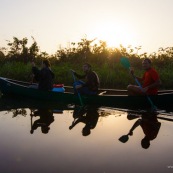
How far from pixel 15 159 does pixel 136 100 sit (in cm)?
404

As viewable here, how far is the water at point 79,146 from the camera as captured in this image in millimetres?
3439

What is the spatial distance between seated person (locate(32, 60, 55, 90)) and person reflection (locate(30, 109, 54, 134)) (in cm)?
136

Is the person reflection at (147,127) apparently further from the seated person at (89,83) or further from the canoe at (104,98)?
the seated person at (89,83)

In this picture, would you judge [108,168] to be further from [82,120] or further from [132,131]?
[82,120]

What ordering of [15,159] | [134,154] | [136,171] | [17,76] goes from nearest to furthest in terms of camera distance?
1. [136,171]
2. [15,159]
3. [134,154]
4. [17,76]

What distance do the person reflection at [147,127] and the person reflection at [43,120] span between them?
4.44ft

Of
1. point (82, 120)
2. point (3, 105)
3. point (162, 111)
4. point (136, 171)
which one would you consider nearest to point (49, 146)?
point (136, 171)

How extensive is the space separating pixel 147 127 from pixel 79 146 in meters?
1.59

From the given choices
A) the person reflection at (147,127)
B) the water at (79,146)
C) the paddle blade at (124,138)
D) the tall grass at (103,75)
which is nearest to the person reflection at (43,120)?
the water at (79,146)

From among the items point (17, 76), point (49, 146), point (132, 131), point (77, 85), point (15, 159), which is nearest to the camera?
point (15, 159)

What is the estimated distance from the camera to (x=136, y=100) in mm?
7141

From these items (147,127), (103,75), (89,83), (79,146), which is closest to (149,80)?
(89,83)

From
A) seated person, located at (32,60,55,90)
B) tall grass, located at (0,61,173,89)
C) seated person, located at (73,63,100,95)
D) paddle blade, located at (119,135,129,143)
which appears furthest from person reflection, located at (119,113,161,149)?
tall grass, located at (0,61,173,89)

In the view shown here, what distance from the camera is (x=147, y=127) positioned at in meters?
5.35
